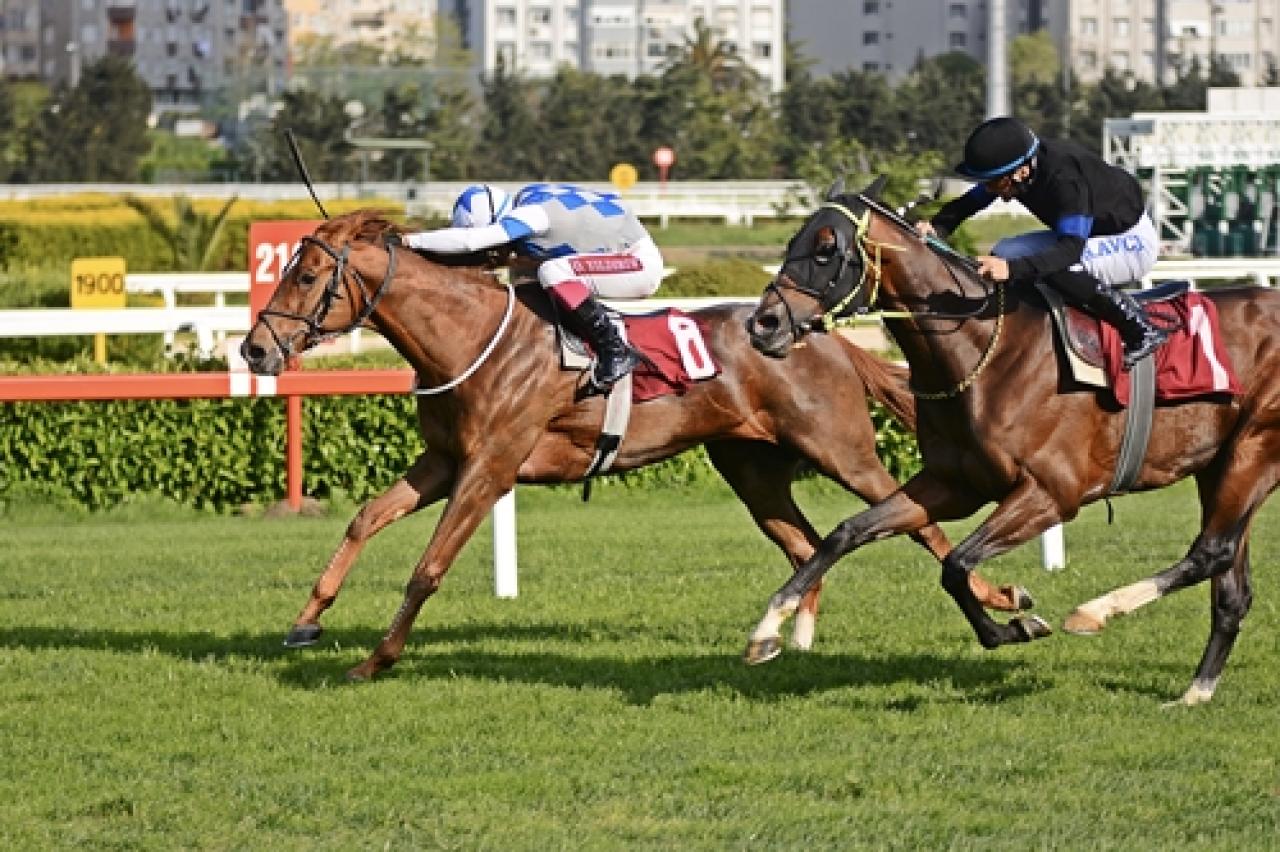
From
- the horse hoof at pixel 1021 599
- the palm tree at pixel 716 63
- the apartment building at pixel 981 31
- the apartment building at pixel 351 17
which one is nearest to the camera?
the horse hoof at pixel 1021 599

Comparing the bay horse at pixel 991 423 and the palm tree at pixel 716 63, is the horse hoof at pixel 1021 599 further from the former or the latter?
the palm tree at pixel 716 63

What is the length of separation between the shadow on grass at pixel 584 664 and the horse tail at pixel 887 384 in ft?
3.45

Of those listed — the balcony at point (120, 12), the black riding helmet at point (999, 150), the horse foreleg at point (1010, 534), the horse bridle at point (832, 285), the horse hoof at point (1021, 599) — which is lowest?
the horse hoof at point (1021, 599)

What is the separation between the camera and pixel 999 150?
7.34m

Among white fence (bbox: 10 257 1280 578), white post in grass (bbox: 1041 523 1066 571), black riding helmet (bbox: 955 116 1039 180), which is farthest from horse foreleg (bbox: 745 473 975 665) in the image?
white post in grass (bbox: 1041 523 1066 571)

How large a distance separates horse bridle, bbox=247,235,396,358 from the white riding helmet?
0.39m

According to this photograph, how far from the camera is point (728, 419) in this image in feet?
28.9

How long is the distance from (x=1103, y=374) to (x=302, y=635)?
2.79 metres

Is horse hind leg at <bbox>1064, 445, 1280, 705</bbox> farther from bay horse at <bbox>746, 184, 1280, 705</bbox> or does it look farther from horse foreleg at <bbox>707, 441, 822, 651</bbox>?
horse foreleg at <bbox>707, 441, 822, 651</bbox>

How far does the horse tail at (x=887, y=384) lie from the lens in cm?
910

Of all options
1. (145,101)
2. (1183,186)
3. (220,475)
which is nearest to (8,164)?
(145,101)

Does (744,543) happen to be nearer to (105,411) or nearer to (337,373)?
(337,373)

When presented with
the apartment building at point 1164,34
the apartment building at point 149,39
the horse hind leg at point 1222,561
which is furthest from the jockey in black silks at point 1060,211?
the apartment building at point 149,39

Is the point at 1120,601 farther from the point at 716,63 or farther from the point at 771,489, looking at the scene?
the point at 716,63
